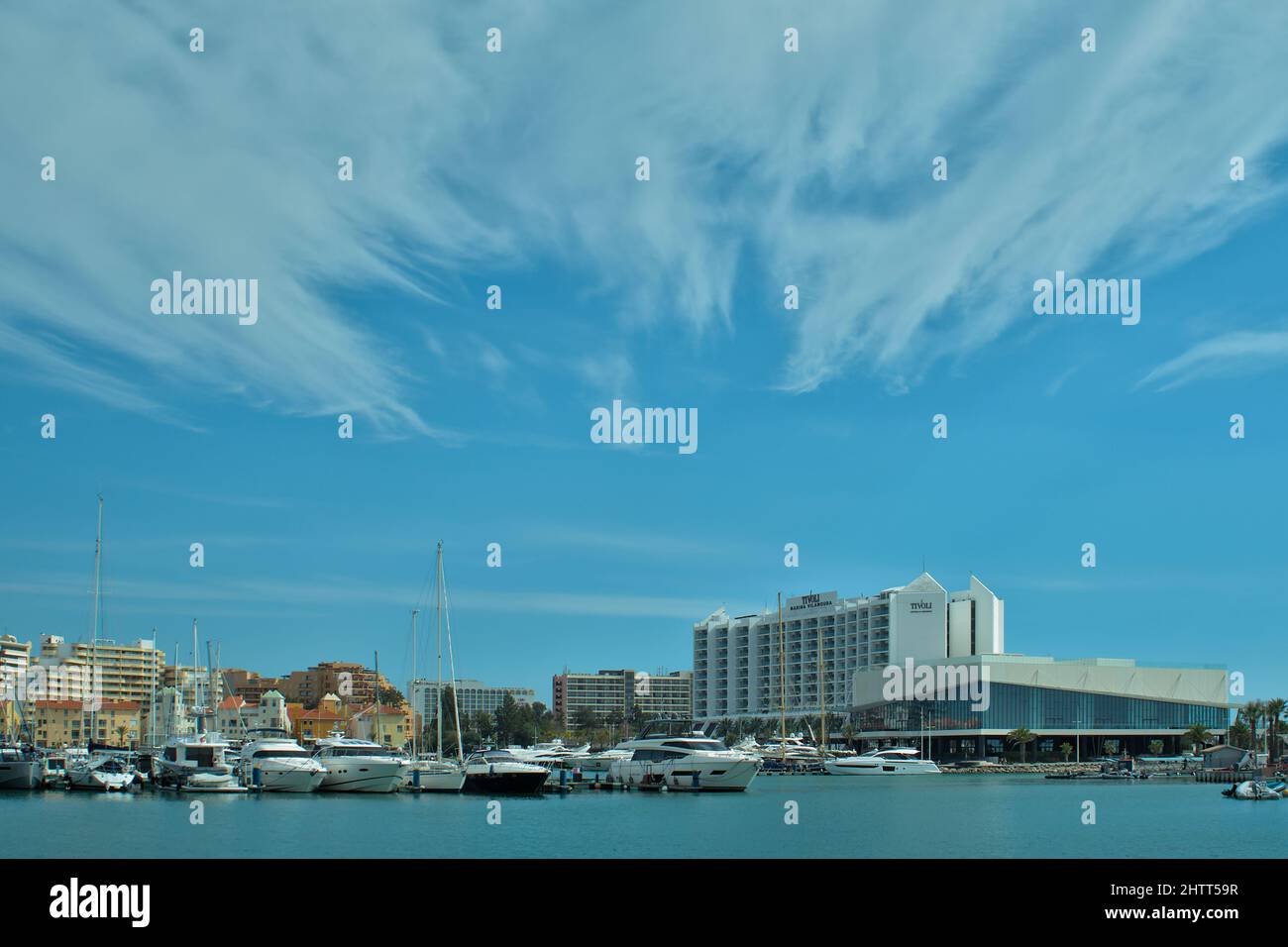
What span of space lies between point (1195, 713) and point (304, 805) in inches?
5459

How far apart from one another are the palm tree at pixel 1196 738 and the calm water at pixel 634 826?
82.9 m

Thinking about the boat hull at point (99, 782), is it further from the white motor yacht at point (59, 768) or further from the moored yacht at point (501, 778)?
the moored yacht at point (501, 778)

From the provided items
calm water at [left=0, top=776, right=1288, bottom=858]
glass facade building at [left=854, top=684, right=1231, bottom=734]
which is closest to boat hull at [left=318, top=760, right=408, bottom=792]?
calm water at [left=0, top=776, right=1288, bottom=858]

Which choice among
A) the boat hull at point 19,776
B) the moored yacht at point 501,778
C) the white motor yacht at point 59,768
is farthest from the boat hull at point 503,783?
the boat hull at point 19,776

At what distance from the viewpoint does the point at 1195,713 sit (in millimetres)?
172625

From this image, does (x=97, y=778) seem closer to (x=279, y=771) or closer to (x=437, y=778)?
(x=279, y=771)

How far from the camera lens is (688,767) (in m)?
89.3

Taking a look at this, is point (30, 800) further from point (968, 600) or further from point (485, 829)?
point (968, 600)

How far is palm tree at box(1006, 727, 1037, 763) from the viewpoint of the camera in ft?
547

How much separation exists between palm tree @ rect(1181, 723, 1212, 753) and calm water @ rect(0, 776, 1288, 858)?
8291 centimetres

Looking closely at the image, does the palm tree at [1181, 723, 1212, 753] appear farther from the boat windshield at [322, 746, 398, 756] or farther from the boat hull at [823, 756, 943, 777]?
the boat windshield at [322, 746, 398, 756]

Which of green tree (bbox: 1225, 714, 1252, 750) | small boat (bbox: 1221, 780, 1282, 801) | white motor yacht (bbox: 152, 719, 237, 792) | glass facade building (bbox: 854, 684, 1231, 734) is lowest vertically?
green tree (bbox: 1225, 714, 1252, 750)

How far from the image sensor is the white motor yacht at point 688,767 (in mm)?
89062

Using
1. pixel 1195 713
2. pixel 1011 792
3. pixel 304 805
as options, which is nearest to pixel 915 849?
pixel 304 805
